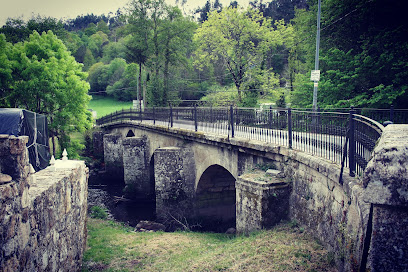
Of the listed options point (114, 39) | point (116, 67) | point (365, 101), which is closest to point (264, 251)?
point (365, 101)

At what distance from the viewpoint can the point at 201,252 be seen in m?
8.58

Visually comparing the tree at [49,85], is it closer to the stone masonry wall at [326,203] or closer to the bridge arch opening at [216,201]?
the bridge arch opening at [216,201]

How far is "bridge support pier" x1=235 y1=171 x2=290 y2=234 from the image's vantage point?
7.25 m

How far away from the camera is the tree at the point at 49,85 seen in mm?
17375

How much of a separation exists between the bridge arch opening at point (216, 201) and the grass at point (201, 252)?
2.69 meters

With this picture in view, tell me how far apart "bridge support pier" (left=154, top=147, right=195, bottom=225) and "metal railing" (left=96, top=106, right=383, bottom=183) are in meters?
1.61

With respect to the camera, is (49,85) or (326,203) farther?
(49,85)

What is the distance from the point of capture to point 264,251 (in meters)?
6.20

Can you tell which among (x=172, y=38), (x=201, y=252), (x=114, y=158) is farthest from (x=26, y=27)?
(x=201, y=252)

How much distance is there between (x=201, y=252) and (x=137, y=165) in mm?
12804

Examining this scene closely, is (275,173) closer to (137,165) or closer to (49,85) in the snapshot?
(137,165)

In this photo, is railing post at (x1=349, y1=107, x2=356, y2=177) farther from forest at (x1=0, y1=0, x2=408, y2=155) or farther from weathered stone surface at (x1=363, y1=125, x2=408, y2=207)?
forest at (x1=0, y1=0, x2=408, y2=155)

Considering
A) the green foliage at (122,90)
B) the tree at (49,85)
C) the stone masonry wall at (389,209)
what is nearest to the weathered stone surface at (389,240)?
the stone masonry wall at (389,209)

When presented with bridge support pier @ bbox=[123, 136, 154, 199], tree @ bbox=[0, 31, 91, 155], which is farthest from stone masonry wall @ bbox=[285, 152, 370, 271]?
tree @ bbox=[0, 31, 91, 155]
